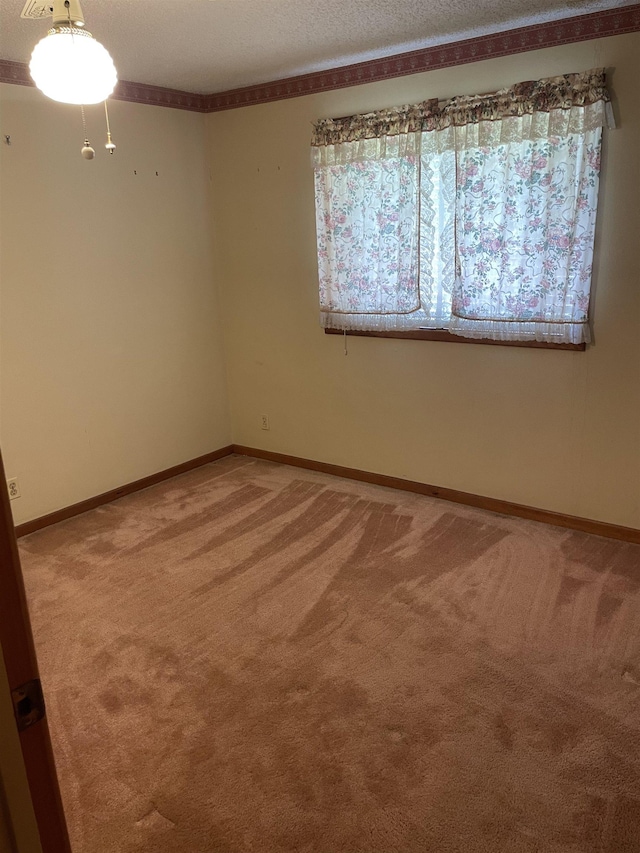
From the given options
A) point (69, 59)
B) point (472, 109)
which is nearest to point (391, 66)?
point (472, 109)

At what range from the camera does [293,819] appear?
1.87 meters

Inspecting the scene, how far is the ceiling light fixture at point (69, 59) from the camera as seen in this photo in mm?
2031

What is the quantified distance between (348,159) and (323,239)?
50cm

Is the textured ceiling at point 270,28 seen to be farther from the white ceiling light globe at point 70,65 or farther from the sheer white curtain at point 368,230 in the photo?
the white ceiling light globe at point 70,65

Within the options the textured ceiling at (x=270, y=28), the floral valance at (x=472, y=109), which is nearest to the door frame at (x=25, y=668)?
the textured ceiling at (x=270, y=28)

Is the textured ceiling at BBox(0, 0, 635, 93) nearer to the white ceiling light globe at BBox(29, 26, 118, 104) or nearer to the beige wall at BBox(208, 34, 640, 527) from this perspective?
the beige wall at BBox(208, 34, 640, 527)

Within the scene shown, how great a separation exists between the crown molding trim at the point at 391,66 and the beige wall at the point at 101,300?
0.08 m

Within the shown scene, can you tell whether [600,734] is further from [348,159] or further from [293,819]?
[348,159]

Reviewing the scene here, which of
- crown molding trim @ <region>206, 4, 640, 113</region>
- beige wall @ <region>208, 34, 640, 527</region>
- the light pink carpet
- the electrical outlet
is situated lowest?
the light pink carpet

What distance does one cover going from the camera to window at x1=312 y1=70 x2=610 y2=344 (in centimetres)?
311

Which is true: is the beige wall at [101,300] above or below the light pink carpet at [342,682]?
above

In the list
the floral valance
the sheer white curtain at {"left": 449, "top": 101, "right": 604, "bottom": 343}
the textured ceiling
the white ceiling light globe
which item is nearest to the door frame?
the white ceiling light globe

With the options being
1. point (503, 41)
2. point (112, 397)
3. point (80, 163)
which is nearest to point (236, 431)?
point (112, 397)

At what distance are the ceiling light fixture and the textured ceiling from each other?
613 mm
